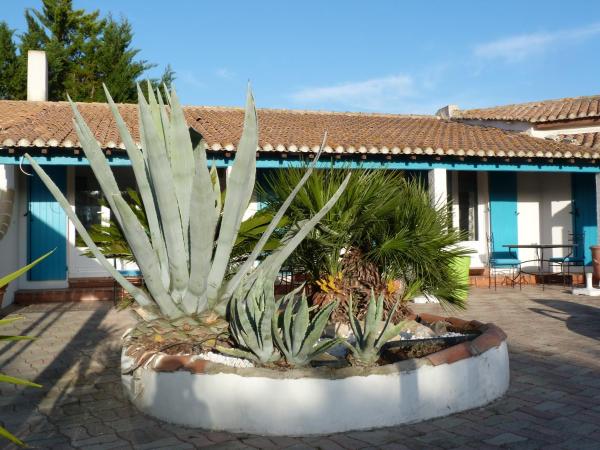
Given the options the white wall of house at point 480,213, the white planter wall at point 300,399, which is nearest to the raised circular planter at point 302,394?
the white planter wall at point 300,399

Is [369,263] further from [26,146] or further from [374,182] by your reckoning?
[26,146]

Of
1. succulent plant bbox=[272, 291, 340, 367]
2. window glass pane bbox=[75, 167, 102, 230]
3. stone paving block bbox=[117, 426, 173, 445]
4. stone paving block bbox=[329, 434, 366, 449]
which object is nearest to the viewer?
stone paving block bbox=[329, 434, 366, 449]

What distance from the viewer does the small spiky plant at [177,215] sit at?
3689mm

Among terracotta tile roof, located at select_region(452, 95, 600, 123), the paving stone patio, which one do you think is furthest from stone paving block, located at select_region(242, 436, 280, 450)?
terracotta tile roof, located at select_region(452, 95, 600, 123)

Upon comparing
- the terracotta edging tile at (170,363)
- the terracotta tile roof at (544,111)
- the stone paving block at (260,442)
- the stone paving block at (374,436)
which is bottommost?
the stone paving block at (260,442)

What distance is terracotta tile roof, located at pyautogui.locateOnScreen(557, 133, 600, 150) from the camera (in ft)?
38.8

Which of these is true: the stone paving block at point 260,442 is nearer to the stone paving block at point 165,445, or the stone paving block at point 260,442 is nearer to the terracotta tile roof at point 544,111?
the stone paving block at point 165,445

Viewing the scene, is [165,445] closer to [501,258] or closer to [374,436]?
[374,436]

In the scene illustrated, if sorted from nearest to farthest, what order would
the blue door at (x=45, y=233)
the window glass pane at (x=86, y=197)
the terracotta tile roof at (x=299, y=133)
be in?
the terracotta tile roof at (x=299, y=133) → the blue door at (x=45, y=233) → the window glass pane at (x=86, y=197)

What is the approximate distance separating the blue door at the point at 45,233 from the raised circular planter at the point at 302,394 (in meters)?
6.95

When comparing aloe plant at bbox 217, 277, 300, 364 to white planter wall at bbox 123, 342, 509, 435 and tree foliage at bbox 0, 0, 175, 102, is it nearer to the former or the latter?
white planter wall at bbox 123, 342, 509, 435

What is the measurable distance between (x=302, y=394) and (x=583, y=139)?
1133 centimetres

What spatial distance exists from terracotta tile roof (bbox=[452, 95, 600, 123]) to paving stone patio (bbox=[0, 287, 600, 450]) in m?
7.63

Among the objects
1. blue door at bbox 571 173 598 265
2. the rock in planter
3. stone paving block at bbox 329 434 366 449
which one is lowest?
stone paving block at bbox 329 434 366 449
